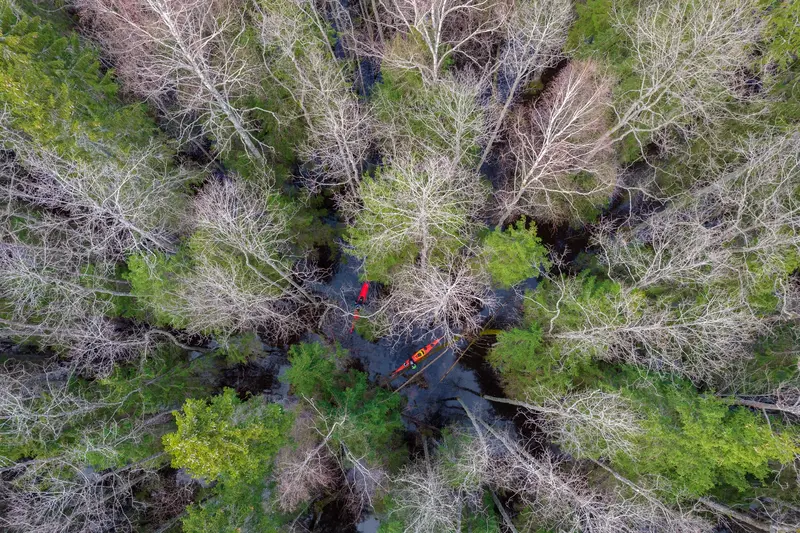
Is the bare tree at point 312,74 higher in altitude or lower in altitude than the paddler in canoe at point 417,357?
higher

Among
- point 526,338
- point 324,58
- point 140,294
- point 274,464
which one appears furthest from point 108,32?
point 526,338

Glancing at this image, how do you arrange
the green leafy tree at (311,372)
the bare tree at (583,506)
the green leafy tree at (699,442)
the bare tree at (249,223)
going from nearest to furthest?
1. the green leafy tree at (699,442)
2. the bare tree at (583,506)
3. the bare tree at (249,223)
4. the green leafy tree at (311,372)

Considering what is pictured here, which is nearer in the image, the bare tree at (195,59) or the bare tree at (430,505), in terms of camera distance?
the bare tree at (430,505)

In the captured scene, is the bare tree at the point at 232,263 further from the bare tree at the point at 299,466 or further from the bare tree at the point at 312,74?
the bare tree at the point at 299,466

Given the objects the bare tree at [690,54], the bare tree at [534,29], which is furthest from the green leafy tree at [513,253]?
the bare tree at [690,54]

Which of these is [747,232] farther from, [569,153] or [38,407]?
[38,407]

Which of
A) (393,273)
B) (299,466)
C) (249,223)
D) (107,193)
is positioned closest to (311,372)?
(299,466)
